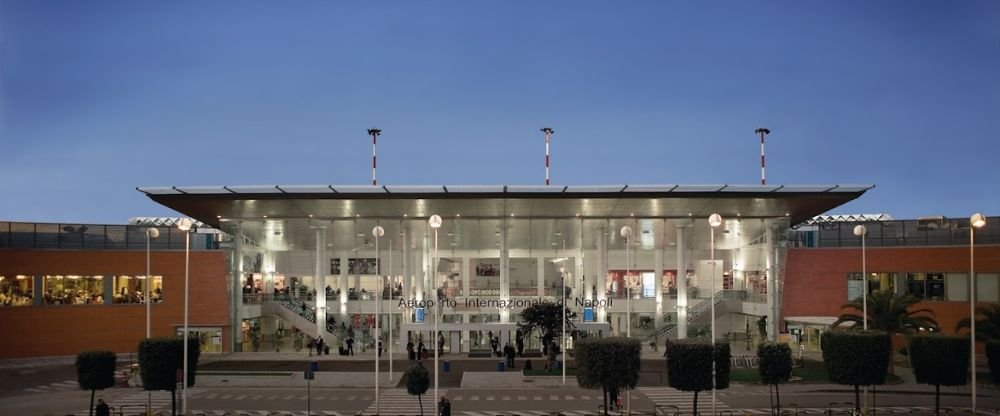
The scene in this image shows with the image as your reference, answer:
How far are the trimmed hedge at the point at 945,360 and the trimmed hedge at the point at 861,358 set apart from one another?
1.78m

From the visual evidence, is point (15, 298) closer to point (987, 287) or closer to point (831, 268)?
point (831, 268)

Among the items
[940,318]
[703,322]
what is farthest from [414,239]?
[940,318]

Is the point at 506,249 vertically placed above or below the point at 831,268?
above

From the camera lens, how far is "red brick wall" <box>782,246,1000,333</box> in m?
58.9

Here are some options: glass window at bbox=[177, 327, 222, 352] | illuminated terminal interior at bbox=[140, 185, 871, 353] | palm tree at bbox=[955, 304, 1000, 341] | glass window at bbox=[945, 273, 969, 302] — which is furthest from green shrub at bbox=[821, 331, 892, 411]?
glass window at bbox=[177, 327, 222, 352]

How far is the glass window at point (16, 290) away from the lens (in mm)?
57594

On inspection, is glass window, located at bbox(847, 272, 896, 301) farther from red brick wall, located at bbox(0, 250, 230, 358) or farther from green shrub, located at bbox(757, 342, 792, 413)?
red brick wall, located at bbox(0, 250, 230, 358)

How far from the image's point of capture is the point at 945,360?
34156mm

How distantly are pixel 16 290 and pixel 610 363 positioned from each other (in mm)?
43950

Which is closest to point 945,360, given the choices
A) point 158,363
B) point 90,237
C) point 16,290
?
point 158,363

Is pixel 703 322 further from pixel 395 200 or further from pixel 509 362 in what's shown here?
pixel 395 200

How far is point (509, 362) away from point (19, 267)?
109ft

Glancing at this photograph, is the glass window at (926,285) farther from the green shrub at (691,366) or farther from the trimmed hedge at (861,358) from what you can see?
the green shrub at (691,366)

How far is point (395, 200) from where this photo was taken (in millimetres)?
53969
